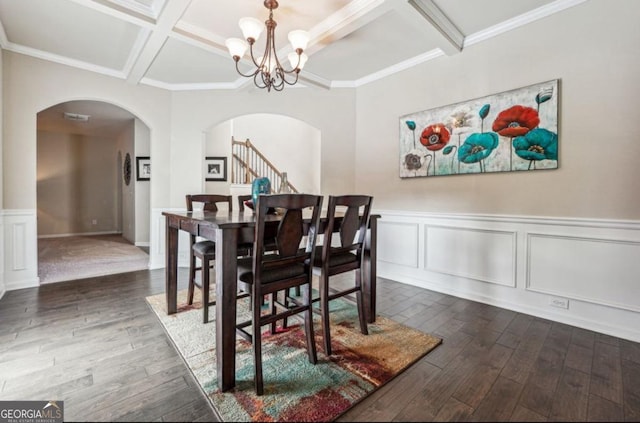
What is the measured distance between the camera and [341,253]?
2.21 meters

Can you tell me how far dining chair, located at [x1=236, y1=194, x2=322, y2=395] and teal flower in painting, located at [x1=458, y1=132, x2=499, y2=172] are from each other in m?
1.98

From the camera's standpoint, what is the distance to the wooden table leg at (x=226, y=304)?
1538mm

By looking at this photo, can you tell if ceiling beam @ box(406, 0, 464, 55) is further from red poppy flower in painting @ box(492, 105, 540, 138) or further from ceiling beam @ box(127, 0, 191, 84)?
ceiling beam @ box(127, 0, 191, 84)

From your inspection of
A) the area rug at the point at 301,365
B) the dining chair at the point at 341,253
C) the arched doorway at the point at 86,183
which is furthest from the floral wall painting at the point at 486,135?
the arched doorway at the point at 86,183

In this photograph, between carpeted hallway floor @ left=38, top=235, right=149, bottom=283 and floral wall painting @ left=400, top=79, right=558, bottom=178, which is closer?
floral wall painting @ left=400, top=79, right=558, bottom=178

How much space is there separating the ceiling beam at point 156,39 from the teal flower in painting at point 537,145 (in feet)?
9.93

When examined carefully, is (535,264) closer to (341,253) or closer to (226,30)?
(341,253)

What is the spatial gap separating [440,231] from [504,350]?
4.75 ft

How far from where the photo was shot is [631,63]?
2.13 m

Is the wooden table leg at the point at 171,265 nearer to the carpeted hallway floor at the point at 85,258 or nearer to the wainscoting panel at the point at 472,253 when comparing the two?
the carpeted hallway floor at the point at 85,258

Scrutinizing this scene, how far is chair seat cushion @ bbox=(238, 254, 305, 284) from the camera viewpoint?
1659 millimetres

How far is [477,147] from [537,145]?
1.61ft

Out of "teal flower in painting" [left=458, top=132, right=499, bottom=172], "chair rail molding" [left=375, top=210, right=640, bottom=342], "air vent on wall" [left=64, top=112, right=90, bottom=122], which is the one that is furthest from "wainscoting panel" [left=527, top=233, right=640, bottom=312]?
"air vent on wall" [left=64, top=112, right=90, bottom=122]

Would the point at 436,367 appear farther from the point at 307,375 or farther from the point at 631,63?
the point at 631,63
